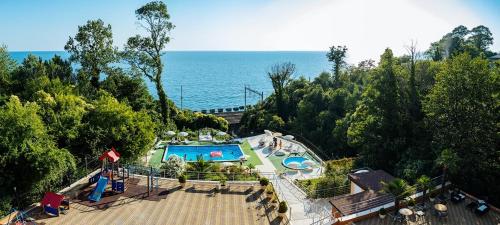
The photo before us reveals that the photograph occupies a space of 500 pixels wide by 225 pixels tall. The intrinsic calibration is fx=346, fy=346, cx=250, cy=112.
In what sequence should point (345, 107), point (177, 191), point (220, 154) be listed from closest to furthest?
1. point (177, 191)
2. point (220, 154)
3. point (345, 107)

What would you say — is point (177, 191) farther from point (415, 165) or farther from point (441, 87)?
point (441, 87)

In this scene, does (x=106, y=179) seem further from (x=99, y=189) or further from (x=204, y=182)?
(x=204, y=182)

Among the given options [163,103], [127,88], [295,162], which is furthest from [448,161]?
[127,88]

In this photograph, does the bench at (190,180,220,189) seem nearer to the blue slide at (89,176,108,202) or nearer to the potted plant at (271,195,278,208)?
the potted plant at (271,195,278,208)

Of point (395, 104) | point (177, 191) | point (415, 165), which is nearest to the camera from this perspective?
point (177, 191)

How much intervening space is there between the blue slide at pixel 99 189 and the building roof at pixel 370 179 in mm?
14302

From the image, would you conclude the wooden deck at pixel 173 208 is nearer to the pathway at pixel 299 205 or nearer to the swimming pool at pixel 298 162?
the pathway at pixel 299 205

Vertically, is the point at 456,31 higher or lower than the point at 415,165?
higher

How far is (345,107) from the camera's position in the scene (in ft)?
135

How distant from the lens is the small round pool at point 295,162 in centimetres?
2778

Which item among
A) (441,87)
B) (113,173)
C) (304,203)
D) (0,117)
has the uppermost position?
(441,87)

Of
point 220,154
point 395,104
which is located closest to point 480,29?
point 395,104

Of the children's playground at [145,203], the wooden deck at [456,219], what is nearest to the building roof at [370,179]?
the wooden deck at [456,219]

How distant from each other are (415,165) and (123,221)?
17.7 meters
